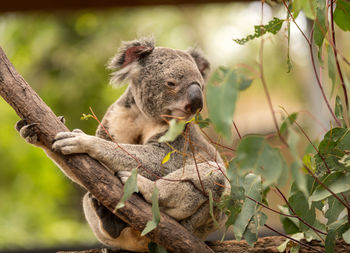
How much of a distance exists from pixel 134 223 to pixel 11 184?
6.78 meters

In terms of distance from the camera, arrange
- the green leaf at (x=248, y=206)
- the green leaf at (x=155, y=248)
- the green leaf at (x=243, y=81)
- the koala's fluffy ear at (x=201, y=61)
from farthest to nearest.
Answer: the koala's fluffy ear at (x=201, y=61) → the green leaf at (x=155, y=248) → the green leaf at (x=248, y=206) → the green leaf at (x=243, y=81)

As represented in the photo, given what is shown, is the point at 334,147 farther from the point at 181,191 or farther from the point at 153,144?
the point at 153,144

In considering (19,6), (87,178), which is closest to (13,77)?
(87,178)

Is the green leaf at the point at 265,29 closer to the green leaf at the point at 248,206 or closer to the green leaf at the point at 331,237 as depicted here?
the green leaf at the point at 248,206

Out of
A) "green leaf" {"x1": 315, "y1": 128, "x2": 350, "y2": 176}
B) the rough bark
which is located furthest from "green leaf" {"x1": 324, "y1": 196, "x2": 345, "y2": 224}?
the rough bark

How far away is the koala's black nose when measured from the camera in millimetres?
2680

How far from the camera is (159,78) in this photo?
9.57 ft

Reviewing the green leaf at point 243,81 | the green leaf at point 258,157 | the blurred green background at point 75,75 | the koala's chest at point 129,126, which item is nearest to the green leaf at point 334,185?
the green leaf at point 258,157

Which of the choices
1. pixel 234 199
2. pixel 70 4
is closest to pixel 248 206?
pixel 234 199

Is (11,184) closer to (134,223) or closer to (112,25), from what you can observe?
(112,25)

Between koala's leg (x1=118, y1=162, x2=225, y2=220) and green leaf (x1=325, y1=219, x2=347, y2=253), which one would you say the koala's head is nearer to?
koala's leg (x1=118, y1=162, x2=225, y2=220)

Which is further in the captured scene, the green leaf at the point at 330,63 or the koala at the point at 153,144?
the koala at the point at 153,144

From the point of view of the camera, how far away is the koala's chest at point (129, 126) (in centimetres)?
301

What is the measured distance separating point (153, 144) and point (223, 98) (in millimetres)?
1392
